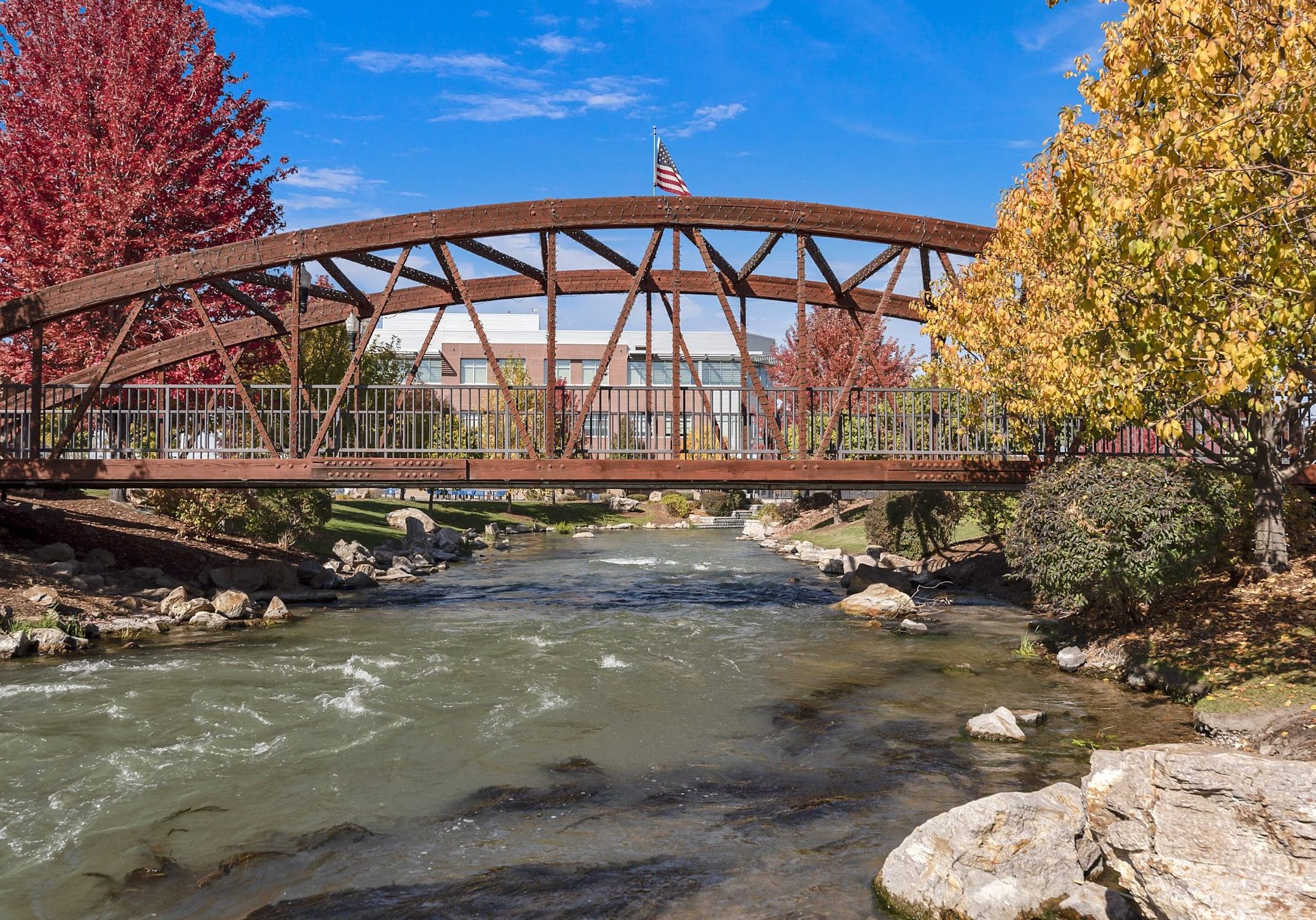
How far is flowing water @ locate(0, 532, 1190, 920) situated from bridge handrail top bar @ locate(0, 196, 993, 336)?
23.9 feet

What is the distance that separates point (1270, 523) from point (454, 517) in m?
39.4

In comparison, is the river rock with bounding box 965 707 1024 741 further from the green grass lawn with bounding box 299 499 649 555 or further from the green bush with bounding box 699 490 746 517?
the green bush with bounding box 699 490 746 517

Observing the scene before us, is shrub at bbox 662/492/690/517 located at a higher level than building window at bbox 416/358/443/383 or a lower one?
lower

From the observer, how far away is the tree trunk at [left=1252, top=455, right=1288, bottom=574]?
14.9 metres

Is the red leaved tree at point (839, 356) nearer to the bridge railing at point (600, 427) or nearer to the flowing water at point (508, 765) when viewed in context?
the bridge railing at point (600, 427)

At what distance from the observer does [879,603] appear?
20922 mm

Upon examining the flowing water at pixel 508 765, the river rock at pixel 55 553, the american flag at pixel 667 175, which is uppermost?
the american flag at pixel 667 175

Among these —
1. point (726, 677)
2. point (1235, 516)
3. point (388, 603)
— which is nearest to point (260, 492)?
point (388, 603)

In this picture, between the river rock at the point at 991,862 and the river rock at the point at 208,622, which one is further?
the river rock at the point at 208,622

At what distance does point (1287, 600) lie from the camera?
1408 centimetres

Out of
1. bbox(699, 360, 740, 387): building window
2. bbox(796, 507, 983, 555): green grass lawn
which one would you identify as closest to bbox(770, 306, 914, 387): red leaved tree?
bbox(796, 507, 983, 555): green grass lawn

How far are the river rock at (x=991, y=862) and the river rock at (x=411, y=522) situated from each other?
32.9m

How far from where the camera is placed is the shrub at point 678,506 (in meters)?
59.8

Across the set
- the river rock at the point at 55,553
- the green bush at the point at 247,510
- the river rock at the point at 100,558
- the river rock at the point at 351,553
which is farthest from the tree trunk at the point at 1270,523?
the river rock at the point at 351,553
